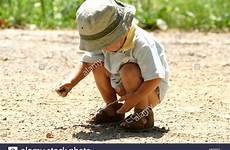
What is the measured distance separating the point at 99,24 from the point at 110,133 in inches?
23.2

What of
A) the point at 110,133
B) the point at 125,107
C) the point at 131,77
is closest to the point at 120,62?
the point at 131,77

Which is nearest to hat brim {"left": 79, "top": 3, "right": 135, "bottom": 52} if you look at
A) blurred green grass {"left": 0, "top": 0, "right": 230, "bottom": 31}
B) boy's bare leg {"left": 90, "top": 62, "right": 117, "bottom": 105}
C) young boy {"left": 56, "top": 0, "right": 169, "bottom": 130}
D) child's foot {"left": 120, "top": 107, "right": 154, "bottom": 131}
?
young boy {"left": 56, "top": 0, "right": 169, "bottom": 130}

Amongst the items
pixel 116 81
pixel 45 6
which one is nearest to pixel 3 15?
pixel 45 6

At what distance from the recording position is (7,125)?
3.90 m

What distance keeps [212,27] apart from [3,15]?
7.06 feet

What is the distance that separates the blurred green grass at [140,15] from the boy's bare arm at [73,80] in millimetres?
3481

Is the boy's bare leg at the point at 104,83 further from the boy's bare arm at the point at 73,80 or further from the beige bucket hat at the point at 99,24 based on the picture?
the beige bucket hat at the point at 99,24

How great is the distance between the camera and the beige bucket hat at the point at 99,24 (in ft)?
11.5

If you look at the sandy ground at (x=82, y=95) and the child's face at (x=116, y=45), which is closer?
the child's face at (x=116, y=45)

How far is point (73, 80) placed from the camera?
12.8 ft

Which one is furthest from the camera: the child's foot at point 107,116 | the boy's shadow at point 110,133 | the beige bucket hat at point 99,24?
the child's foot at point 107,116

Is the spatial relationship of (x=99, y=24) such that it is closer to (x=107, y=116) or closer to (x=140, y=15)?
(x=107, y=116)

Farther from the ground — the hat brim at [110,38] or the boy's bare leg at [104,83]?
the hat brim at [110,38]

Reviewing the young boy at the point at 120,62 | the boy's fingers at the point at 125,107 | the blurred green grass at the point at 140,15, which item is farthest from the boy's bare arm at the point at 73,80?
the blurred green grass at the point at 140,15
